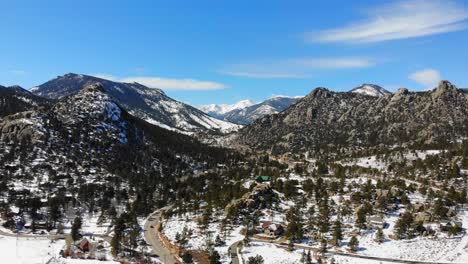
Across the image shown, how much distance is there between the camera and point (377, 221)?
9919 cm

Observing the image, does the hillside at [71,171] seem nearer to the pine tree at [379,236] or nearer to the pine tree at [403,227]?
the pine tree at [379,236]

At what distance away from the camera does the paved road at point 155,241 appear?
272ft

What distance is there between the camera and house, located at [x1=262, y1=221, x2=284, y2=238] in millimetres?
93812

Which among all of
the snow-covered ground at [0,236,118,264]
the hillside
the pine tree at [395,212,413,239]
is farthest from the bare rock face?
the pine tree at [395,212,413,239]

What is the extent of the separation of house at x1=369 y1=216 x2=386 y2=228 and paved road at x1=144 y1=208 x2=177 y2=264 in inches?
1992

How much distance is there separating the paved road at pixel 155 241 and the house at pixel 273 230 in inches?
952

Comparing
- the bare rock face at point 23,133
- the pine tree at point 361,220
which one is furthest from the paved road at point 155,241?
the bare rock face at point 23,133

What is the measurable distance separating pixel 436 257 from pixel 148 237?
66266 mm

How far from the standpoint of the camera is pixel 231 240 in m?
91.4

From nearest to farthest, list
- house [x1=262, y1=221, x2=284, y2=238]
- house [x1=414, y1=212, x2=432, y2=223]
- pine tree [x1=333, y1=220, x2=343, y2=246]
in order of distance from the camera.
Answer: pine tree [x1=333, y1=220, x2=343, y2=246] → house [x1=262, y1=221, x2=284, y2=238] → house [x1=414, y1=212, x2=432, y2=223]

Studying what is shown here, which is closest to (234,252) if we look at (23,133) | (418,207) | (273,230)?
(273,230)

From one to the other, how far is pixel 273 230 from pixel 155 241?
2917cm

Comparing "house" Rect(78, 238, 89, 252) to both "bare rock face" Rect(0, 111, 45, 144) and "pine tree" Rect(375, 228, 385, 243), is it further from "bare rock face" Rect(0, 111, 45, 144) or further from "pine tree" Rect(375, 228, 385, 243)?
"bare rock face" Rect(0, 111, 45, 144)

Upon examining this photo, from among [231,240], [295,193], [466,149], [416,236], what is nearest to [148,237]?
[231,240]
